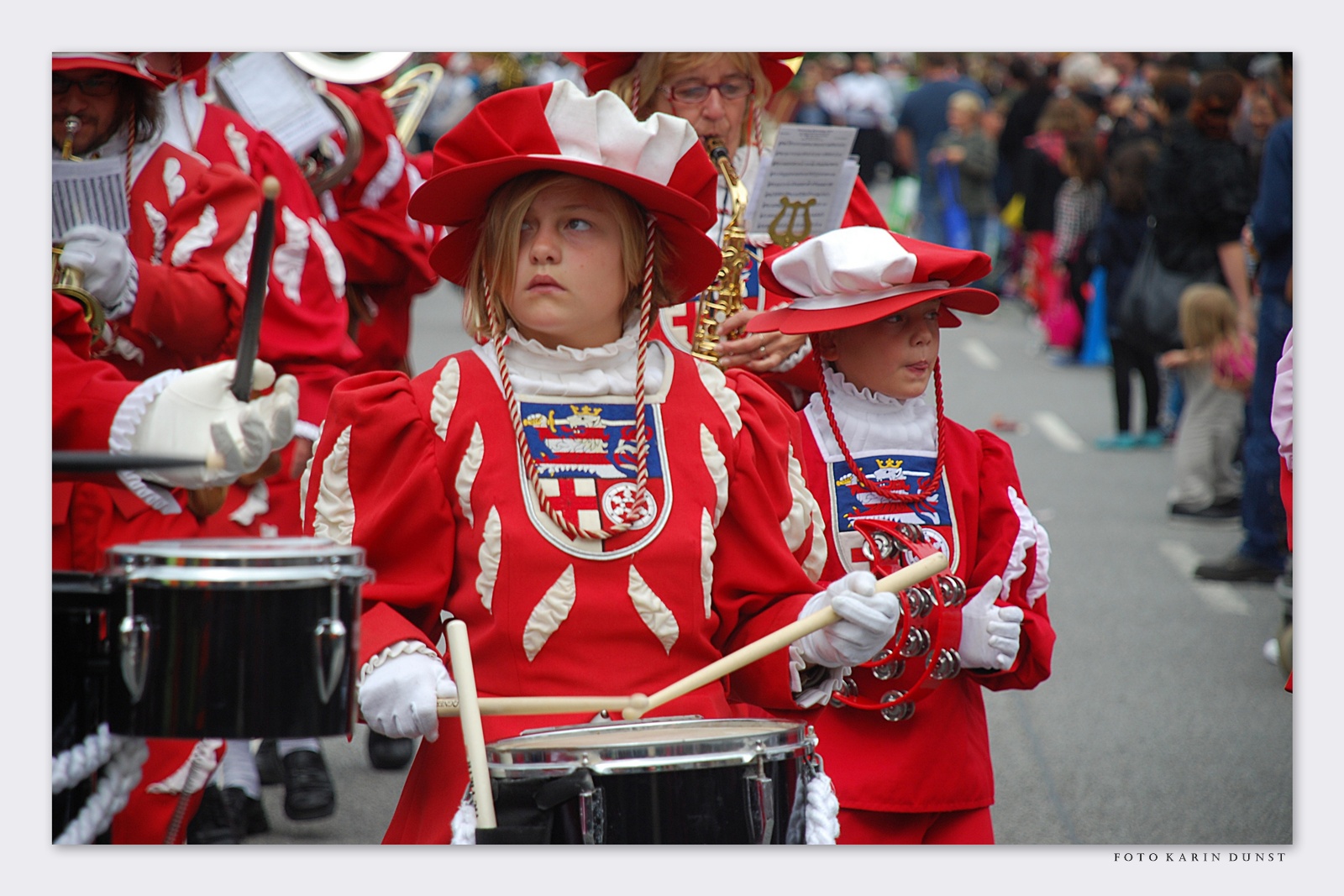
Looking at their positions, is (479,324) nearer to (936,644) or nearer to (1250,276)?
(936,644)

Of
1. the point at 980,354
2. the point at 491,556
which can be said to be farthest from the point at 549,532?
the point at 980,354

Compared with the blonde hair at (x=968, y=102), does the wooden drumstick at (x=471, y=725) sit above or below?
below

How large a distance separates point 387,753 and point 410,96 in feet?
7.85

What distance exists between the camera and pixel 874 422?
2986mm

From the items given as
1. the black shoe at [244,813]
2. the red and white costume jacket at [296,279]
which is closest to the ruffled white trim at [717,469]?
the red and white costume jacket at [296,279]

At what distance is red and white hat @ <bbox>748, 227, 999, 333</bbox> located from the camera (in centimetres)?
287

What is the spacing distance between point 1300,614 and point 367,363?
2.88 m

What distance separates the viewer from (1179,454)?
7.54 meters

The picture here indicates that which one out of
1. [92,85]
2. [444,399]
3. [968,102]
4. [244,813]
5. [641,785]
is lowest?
[244,813]

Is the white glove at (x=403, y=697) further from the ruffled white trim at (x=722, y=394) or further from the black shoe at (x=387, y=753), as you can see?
the black shoe at (x=387, y=753)

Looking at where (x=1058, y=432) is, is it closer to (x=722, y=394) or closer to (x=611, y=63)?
(x=611, y=63)

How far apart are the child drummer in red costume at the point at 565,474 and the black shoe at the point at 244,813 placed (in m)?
1.63

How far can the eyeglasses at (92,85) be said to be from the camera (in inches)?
118

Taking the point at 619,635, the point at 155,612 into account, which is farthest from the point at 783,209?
the point at 155,612
